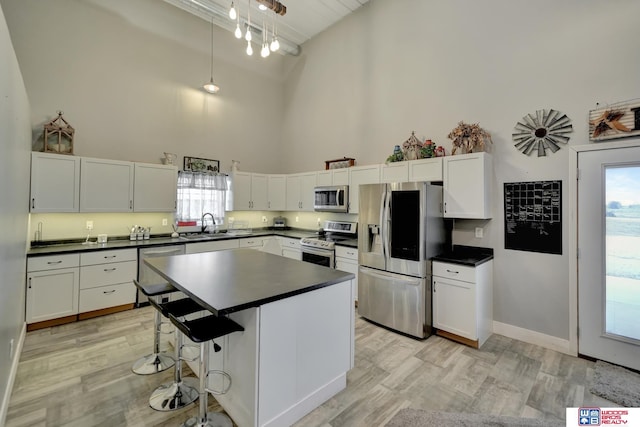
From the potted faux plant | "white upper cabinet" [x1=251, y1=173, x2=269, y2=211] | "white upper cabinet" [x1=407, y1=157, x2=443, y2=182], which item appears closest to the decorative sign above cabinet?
the potted faux plant

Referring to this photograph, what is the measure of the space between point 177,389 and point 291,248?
322 centimetres

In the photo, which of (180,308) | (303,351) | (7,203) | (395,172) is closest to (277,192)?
(395,172)

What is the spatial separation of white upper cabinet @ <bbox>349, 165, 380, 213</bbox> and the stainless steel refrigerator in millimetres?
632

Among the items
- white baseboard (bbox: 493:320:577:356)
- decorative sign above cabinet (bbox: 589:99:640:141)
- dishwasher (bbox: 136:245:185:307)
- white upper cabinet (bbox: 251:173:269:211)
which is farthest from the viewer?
white upper cabinet (bbox: 251:173:269:211)

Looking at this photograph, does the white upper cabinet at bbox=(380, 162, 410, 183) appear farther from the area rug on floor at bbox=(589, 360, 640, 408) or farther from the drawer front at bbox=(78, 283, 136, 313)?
the drawer front at bbox=(78, 283, 136, 313)

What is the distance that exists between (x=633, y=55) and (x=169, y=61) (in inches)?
245

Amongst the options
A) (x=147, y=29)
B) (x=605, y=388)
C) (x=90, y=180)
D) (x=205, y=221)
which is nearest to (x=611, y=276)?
(x=605, y=388)

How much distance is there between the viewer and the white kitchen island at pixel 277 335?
174 centimetres

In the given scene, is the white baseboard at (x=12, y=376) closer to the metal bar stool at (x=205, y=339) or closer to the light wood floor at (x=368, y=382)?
the light wood floor at (x=368, y=382)

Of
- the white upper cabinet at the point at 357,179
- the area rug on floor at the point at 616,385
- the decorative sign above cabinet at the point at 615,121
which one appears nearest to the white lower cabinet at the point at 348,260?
the white upper cabinet at the point at 357,179

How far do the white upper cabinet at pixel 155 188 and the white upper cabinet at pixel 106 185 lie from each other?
9 cm

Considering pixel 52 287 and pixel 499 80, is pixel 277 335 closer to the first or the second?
pixel 52 287

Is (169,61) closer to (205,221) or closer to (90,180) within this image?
(90,180)

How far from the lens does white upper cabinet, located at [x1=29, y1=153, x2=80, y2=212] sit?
348cm
